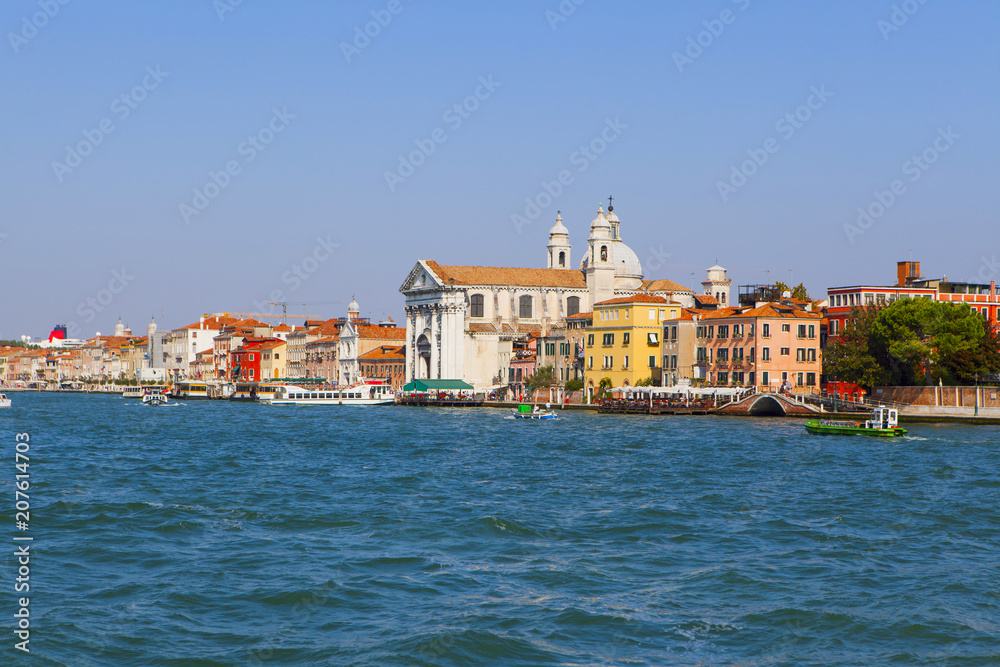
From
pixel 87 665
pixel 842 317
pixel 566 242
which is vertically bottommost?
pixel 87 665

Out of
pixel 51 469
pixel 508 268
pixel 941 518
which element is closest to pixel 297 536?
pixel 941 518

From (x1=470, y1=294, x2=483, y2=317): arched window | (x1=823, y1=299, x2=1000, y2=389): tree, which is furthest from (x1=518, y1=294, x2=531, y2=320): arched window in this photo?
(x1=823, y1=299, x2=1000, y2=389): tree

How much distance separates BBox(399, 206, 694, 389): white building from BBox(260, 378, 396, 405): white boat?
14.2 ft

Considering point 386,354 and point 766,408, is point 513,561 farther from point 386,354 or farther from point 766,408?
point 386,354

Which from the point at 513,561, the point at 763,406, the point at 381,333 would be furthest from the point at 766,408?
the point at 381,333

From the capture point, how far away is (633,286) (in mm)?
97062

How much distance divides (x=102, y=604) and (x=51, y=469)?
17.8 m

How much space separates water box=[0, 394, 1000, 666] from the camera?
1310cm

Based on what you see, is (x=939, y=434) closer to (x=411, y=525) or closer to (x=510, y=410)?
(x=411, y=525)

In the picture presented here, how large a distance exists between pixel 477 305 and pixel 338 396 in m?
12.9

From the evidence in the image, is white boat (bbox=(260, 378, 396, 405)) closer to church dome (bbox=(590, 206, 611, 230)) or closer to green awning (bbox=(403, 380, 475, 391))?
green awning (bbox=(403, 380, 475, 391))

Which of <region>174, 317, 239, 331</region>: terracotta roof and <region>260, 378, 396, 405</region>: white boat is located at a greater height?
<region>174, 317, 239, 331</region>: terracotta roof

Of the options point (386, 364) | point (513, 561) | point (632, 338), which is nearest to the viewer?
point (513, 561)

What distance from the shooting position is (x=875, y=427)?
147 feet
